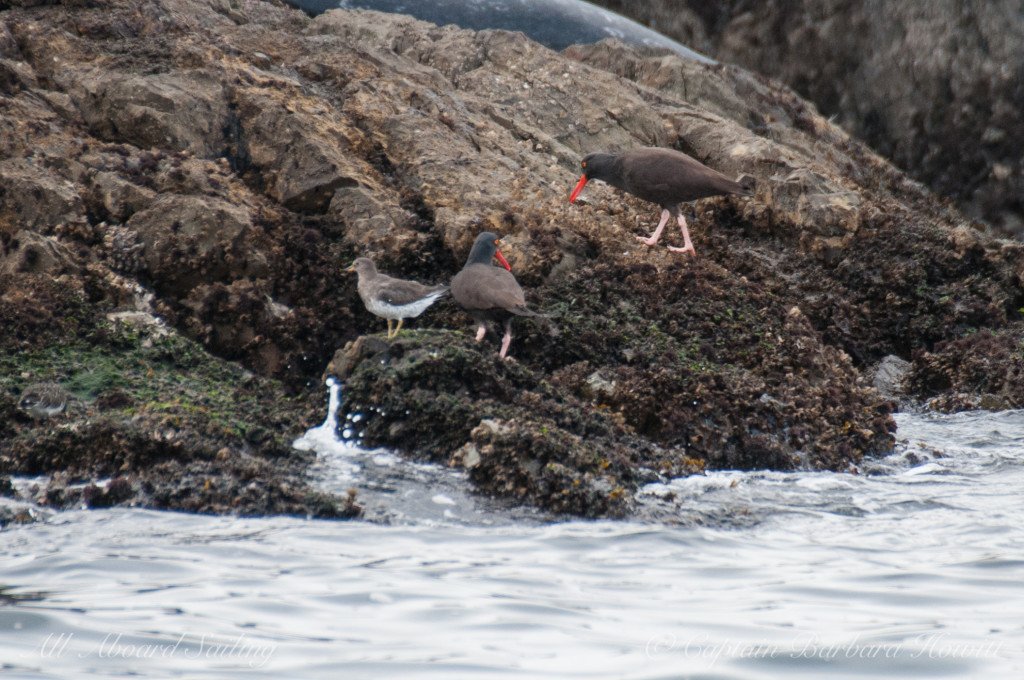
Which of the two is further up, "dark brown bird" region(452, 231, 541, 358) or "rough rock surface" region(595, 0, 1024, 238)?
"rough rock surface" region(595, 0, 1024, 238)

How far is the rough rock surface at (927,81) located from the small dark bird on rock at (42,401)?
15559 millimetres

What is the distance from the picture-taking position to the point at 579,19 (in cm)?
1483

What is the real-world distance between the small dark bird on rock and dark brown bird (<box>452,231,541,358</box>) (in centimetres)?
303

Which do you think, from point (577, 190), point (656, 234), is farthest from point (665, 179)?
point (577, 190)

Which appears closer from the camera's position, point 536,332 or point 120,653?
point 120,653

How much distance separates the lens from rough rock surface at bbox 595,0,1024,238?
630 inches

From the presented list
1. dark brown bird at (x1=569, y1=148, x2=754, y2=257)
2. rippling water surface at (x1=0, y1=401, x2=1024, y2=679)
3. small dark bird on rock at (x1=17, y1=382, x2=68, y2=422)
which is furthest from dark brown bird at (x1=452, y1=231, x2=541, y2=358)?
small dark bird on rock at (x1=17, y1=382, x2=68, y2=422)

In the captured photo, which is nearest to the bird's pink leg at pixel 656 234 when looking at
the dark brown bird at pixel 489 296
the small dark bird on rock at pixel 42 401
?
the dark brown bird at pixel 489 296

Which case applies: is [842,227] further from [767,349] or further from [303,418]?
[303,418]

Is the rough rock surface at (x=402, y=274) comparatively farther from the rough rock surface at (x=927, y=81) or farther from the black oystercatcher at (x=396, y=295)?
the rough rock surface at (x=927, y=81)

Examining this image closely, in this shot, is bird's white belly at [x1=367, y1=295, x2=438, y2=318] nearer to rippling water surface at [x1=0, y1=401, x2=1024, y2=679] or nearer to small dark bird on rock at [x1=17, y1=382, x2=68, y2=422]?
rippling water surface at [x1=0, y1=401, x2=1024, y2=679]

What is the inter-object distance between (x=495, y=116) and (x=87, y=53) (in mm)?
4674

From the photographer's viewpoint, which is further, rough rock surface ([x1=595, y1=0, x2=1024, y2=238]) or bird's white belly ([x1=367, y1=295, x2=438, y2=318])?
rough rock surface ([x1=595, y1=0, x2=1024, y2=238])

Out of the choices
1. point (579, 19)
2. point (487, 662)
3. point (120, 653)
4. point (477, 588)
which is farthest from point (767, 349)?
point (579, 19)
